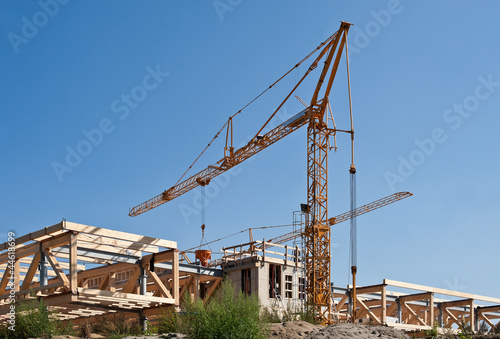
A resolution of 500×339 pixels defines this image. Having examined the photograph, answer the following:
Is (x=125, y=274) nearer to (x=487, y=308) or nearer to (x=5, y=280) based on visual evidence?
(x=5, y=280)

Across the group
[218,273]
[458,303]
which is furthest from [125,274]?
[458,303]

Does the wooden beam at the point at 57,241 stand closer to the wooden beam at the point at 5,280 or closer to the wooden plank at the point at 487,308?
the wooden beam at the point at 5,280

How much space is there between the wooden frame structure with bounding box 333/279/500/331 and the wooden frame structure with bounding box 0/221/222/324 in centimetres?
1823

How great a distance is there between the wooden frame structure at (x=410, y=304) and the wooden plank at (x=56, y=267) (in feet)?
75.9

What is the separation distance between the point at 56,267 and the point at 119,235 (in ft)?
10.7

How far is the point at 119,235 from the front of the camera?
31500 millimetres

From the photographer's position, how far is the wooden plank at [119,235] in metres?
29.5

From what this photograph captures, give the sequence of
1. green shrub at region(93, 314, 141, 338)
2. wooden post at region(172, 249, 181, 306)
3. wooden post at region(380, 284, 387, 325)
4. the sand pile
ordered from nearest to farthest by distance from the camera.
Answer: the sand pile, green shrub at region(93, 314, 141, 338), wooden post at region(172, 249, 181, 306), wooden post at region(380, 284, 387, 325)

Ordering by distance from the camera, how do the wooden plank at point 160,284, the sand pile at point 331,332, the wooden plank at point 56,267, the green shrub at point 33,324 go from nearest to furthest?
the sand pile at point 331,332, the green shrub at point 33,324, the wooden plank at point 56,267, the wooden plank at point 160,284

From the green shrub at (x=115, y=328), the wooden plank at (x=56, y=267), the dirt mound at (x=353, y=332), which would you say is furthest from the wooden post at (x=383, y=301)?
the wooden plank at (x=56, y=267)

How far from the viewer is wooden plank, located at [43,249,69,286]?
29056 mm

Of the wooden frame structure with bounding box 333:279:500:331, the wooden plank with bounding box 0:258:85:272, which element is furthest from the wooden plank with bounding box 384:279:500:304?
the wooden plank with bounding box 0:258:85:272

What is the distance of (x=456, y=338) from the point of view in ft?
82.0

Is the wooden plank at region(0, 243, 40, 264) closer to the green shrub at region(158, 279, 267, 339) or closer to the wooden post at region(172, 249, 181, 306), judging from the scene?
the wooden post at region(172, 249, 181, 306)
